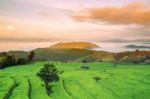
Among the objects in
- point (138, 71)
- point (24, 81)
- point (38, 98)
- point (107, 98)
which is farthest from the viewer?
point (138, 71)

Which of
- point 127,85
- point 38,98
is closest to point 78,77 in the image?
point 127,85

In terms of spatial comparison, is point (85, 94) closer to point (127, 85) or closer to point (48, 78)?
point (48, 78)

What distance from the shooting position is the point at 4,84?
111250 millimetres

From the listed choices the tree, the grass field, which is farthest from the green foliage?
the grass field

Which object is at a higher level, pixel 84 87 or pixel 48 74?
pixel 48 74

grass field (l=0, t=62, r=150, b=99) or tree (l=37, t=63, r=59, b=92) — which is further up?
tree (l=37, t=63, r=59, b=92)

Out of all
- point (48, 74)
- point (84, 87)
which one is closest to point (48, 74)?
point (48, 74)

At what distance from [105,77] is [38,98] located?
159ft

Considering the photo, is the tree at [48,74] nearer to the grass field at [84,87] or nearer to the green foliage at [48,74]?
the green foliage at [48,74]

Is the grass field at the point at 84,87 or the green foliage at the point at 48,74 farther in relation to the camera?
the green foliage at the point at 48,74

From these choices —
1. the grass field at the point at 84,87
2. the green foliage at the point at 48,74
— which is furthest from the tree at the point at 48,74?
the grass field at the point at 84,87

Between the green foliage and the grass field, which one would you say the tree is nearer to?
the green foliage

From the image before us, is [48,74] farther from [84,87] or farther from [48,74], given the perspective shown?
[84,87]

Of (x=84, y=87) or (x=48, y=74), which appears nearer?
(x=48, y=74)
